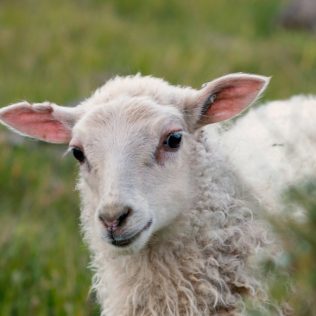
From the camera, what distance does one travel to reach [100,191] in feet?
15.6

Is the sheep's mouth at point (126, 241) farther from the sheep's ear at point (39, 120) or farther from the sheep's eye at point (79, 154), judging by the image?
the sheep's ear at point (39, 120)

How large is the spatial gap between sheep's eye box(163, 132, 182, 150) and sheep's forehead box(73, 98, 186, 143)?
4 centimetres

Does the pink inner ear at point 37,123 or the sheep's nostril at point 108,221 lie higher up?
the sheep's nostril at point 108,221

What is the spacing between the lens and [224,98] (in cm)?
514

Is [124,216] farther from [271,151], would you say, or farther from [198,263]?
[271,151]

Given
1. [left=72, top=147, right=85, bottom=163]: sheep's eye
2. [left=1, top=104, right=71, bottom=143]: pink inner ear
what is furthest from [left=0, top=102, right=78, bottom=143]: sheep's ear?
[left=72, top=147, right=85, bottom=163]: sheep's eye

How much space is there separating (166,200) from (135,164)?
20cm

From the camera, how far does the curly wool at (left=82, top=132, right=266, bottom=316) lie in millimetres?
4742

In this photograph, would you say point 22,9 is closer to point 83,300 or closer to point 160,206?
point 83,300

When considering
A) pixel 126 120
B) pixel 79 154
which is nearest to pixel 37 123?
pixel 79 154

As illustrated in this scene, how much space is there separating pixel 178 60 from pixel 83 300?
6921 millimetres

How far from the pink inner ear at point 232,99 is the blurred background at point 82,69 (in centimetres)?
159

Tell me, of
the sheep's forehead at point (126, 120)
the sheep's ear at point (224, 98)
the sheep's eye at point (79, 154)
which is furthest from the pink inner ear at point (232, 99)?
the sheep's eye at point (79, 154)

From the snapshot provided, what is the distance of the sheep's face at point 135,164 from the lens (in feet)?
14.9
